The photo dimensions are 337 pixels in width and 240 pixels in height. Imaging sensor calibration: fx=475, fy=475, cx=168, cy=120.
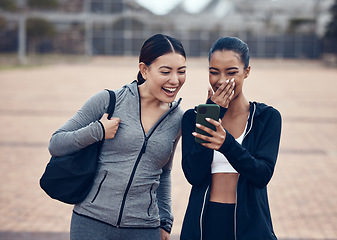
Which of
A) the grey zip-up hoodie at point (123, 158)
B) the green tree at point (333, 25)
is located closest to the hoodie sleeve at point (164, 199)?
the grey zip-up hoodie at point (123, 158)

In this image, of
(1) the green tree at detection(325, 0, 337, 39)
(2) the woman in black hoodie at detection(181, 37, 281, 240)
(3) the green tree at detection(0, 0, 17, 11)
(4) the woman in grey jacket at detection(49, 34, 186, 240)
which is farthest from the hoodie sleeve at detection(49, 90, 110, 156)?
(1) the green tree at detection(325, 0, 337, 39)

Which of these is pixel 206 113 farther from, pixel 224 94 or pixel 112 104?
pixel 112 104

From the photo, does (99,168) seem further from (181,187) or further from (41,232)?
(181,187)

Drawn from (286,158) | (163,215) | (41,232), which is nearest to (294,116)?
(286,158)

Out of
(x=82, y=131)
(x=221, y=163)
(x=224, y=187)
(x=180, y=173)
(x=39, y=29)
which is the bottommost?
(x=180, y=173)

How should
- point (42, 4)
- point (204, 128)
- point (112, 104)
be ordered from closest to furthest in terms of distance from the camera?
point (204, 128) < point (112, 104) < point (42, 4)

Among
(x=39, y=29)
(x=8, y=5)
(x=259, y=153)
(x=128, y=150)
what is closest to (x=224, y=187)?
(x=259, y=153)

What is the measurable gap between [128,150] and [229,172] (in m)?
0.46

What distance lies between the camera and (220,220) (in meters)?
2.07

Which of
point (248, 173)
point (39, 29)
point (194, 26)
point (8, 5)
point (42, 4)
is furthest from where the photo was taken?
point (194, 26)

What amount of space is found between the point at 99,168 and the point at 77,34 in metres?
47.3

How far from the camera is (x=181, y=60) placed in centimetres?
217

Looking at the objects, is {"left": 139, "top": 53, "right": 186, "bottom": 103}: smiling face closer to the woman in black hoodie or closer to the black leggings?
the woman in black hoodie

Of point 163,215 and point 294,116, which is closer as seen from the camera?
point 163,215
